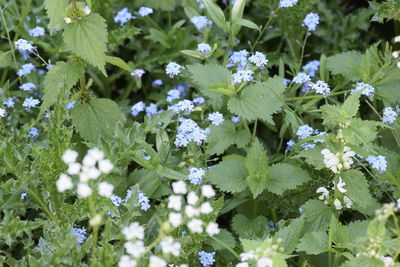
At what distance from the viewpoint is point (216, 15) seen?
11.6ft

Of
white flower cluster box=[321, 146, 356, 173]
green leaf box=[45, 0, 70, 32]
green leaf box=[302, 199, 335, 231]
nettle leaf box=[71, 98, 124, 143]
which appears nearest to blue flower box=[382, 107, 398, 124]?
white flower cluster box=[321, 146, 356, 173]

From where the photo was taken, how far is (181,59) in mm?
4074

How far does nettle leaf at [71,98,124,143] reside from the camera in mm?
3285

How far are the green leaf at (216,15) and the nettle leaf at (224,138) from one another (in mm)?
548

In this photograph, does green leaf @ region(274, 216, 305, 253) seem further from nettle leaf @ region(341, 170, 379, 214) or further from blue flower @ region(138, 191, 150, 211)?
blue flower @ region(138, 191, 150, 211)

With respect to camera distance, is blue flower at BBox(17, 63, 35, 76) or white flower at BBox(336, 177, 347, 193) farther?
blue flower at BBox(17, 63, 35, 76)

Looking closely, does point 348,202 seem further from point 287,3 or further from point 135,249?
point 287,3

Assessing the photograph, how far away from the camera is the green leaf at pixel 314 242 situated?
8.84ft

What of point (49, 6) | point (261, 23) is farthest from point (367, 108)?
point (49, 6)

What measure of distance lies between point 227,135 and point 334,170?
0.67 m

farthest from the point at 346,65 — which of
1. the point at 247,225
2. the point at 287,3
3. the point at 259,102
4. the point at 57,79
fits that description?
the point at 57,79

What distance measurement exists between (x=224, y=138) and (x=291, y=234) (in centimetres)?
68

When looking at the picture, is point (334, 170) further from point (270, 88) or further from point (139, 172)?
point (139, 172)

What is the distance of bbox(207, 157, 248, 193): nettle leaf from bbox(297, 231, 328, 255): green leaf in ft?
1.37
